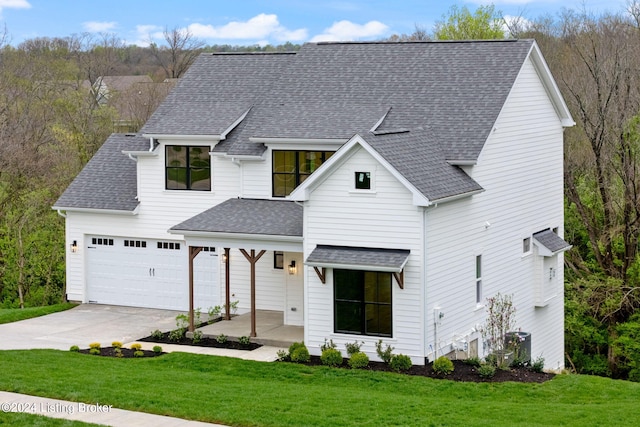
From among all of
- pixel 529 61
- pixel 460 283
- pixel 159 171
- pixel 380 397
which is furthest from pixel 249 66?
pixel 380 397

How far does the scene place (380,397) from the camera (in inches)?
711

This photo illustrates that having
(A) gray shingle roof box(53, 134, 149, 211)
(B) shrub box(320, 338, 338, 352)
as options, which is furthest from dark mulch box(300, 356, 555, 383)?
(A) gray shingle roof box(53, 134, 149, 211)

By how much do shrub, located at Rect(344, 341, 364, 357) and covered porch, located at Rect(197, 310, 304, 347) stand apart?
6.31 feet

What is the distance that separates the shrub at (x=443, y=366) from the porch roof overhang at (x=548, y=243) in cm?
766

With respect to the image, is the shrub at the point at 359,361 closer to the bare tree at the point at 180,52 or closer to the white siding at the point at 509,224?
the white siding at the point at 509,224

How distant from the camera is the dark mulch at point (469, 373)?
20625mm

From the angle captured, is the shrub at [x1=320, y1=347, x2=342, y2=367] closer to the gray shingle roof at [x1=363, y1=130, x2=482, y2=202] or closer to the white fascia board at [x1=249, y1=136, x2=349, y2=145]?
the gray shingle roof at [x1=363, y1=130, x2=482, y2=202]

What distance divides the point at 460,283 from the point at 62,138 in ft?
81.8

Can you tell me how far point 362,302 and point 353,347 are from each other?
99 centimetres

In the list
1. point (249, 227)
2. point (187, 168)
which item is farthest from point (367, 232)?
point (187, 168)

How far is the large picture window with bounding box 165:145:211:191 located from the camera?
2781 cm

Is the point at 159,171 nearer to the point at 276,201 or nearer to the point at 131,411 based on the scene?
the point at 276,201

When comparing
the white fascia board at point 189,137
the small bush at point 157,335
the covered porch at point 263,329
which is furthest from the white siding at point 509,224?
the white fascia board at point 189,137

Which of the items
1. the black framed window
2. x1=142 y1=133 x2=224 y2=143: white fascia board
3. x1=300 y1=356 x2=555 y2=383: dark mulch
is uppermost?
x1=142 y1=133 x2=224 y2=143: white fascia board
